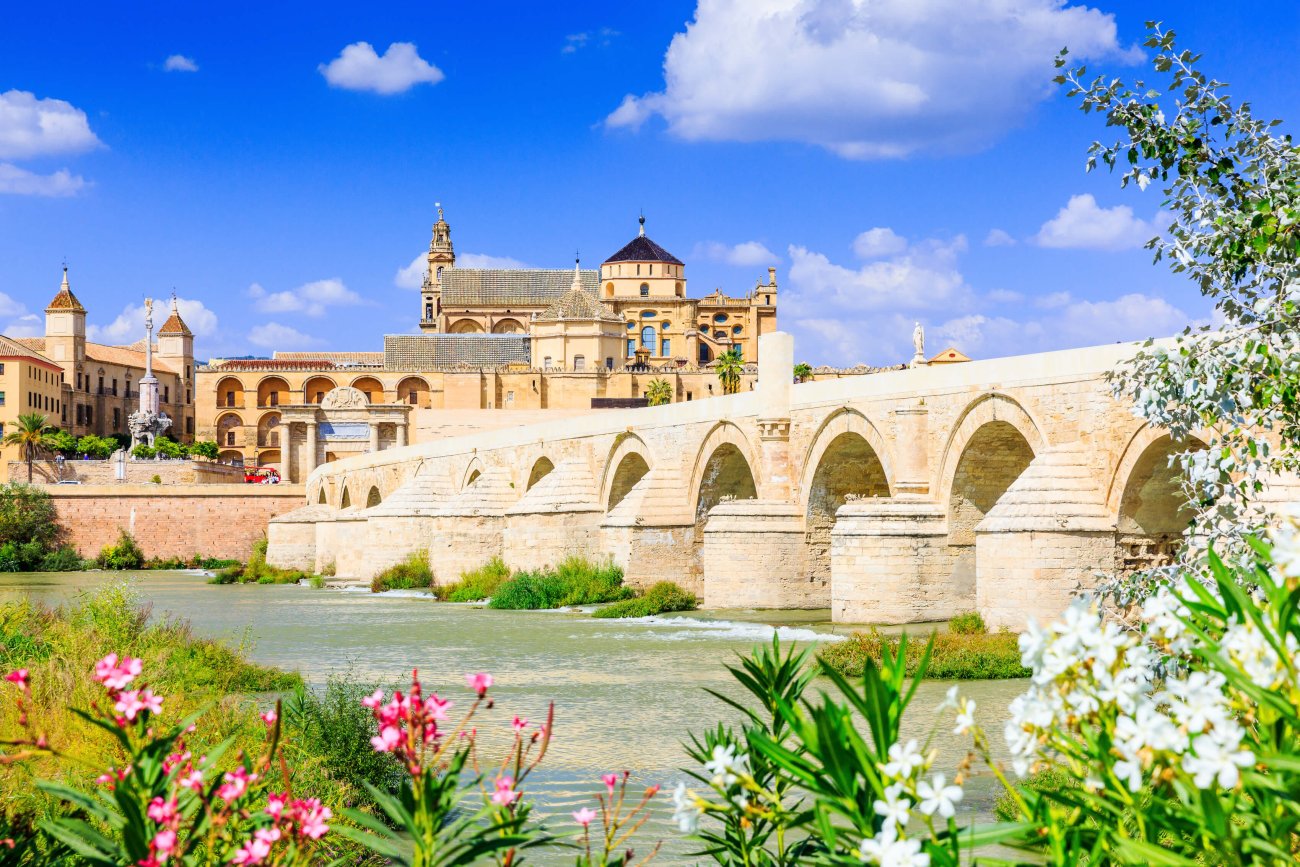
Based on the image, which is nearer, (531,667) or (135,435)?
(531,667)

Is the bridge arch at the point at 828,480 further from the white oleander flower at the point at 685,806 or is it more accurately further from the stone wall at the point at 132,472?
the stone wall at the point at 132,472

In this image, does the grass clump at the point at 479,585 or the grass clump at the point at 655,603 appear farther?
the grass clump at the point at 479,585

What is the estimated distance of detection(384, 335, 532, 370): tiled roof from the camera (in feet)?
255

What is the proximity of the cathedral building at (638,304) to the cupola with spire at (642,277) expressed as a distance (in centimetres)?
6

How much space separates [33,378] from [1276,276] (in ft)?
270

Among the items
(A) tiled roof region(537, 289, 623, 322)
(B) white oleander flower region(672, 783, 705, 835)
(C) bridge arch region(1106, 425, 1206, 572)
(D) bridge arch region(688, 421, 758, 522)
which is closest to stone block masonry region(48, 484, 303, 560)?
(A) tiled roof region(537, 289, 623, 322)

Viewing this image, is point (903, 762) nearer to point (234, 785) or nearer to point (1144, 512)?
point (234, 785)

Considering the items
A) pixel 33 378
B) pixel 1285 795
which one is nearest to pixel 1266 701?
pixel 1285 795

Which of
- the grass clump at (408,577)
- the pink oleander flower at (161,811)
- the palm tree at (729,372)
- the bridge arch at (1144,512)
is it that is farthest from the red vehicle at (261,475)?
the pink oleander flower at (161,811)

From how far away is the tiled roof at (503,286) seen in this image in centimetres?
8650

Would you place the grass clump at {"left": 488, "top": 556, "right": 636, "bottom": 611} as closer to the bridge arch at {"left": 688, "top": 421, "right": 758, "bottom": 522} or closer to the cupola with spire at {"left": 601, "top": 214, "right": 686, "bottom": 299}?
the bridge arch at {"left": 688, "top": 421, "right": 758, "bottom": 522}

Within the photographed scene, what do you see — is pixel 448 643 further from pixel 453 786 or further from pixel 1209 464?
pixel 453 786

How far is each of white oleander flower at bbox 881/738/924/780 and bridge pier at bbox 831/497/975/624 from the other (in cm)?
1692

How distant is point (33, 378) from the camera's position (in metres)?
80.2
